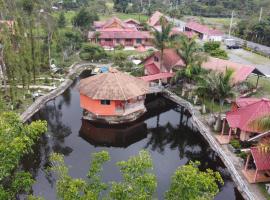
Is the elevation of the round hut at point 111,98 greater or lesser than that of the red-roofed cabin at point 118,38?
lesser

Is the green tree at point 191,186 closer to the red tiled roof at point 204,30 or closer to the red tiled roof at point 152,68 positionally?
the red tiled roof at point 152,68

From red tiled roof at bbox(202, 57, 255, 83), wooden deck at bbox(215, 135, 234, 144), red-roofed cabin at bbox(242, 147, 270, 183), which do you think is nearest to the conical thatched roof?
wooden deck at bbox(215, 135, 234, 144)

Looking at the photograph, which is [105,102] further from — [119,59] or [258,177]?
[119,59]

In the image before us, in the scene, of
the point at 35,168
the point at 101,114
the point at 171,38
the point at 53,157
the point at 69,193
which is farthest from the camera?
the point at 171,38

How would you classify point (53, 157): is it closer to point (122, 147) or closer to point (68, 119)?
point (122, 147)

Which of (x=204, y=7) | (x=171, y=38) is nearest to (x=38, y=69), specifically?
(x=171, y=38)

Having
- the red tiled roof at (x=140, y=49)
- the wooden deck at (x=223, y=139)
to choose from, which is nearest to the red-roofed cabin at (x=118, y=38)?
the red tiled roof at (x=140, y=49)

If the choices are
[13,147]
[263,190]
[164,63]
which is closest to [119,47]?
[164,63]

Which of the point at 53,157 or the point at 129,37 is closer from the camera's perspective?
the point at 53,157
